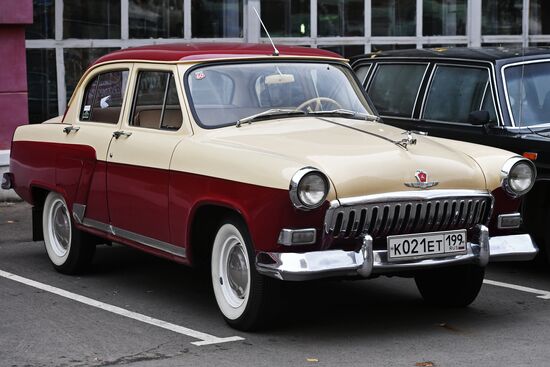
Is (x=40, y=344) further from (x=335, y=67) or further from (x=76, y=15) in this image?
(x=76, y=15)

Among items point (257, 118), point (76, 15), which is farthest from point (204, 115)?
point (76, 15)

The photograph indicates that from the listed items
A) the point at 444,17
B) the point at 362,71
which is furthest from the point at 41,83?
the point at 444,17

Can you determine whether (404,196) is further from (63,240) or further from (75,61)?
(75,61)

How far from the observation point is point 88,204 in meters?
8.88

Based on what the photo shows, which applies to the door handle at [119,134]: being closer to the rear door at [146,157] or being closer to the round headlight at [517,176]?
the rear door at [146,157]

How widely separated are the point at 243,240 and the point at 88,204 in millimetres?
2096

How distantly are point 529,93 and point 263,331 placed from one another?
3580mm

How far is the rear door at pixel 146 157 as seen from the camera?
793cm

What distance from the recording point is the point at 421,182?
7.14 metres

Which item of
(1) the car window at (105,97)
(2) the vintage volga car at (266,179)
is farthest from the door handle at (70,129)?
(1) the car window at (105,97)

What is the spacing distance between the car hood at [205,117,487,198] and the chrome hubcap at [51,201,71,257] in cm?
225

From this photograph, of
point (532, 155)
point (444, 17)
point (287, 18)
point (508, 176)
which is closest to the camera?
point (508, 176)

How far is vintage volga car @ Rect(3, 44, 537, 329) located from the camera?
6883 mm

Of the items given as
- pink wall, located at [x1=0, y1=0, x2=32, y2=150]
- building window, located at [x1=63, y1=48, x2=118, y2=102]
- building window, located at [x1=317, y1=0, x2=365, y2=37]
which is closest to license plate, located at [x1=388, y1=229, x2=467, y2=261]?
→ pink wall, located at [x1=0, y1=0, x2=32, y2=150]
